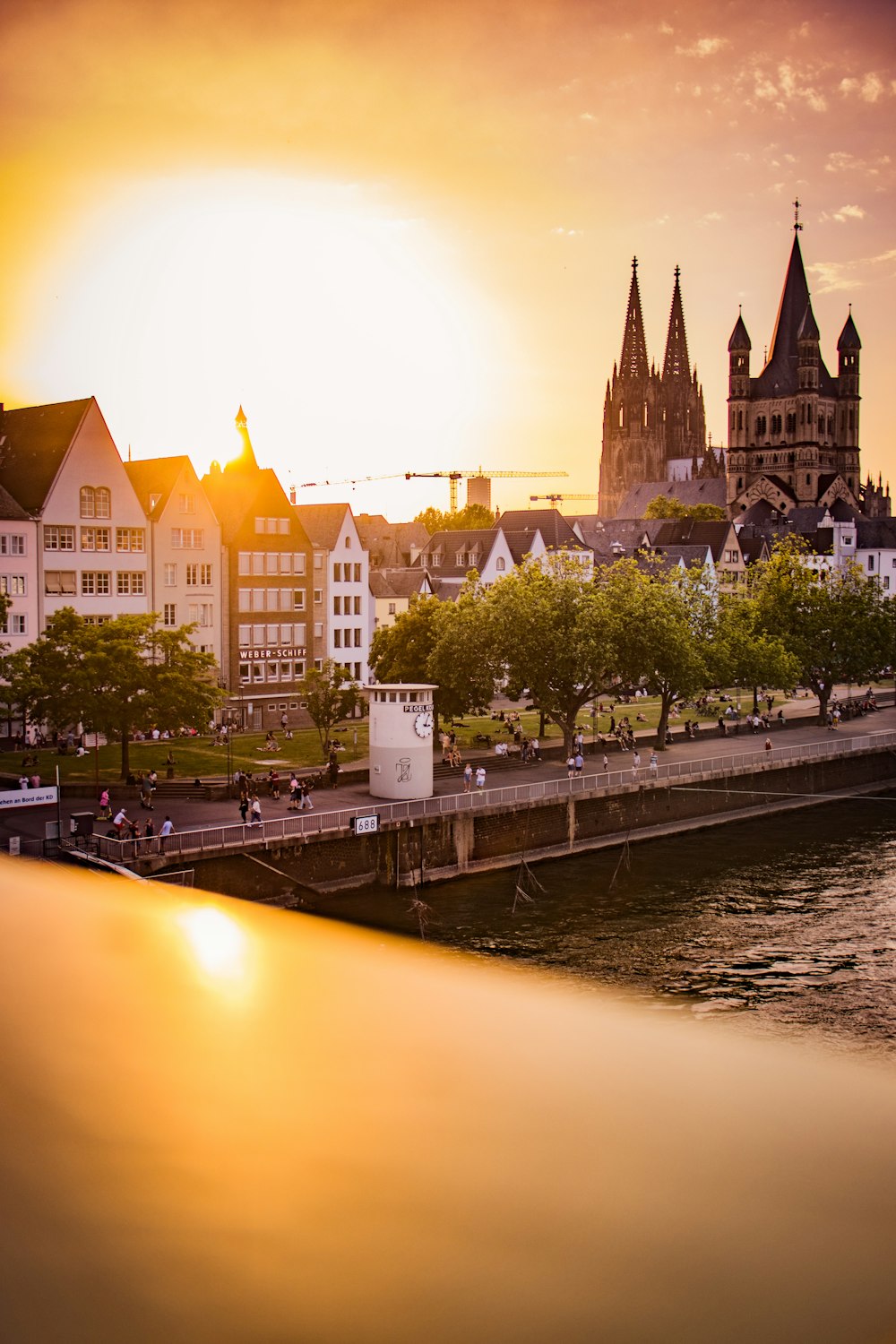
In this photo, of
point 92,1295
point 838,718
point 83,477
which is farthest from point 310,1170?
point 838,718

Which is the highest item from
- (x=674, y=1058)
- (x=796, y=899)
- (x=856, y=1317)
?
(x=674, y=1058)

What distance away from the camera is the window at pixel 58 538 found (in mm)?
36562

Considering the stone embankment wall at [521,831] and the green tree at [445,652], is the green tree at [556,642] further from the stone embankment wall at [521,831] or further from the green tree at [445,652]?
the stone embankment wall at [521,831]

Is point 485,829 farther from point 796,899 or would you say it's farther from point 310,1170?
point 310,1170

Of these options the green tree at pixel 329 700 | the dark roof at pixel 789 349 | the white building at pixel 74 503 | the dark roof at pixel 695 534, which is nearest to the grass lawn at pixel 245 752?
the green tree at pixel 329 700

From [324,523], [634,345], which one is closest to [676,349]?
[634,345]

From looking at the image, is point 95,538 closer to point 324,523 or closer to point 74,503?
point 74,503

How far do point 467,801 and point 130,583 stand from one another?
1542cm

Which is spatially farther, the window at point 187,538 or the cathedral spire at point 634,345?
the cathedral spire at point 634,345

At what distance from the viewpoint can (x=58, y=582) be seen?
121ft

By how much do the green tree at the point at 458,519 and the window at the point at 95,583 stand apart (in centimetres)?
6511

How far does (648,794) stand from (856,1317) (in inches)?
1227

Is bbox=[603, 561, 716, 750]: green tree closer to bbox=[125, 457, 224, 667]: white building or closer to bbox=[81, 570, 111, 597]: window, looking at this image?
bbox=[125, 457, 224, 667]: white building

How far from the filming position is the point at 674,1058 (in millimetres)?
3764
